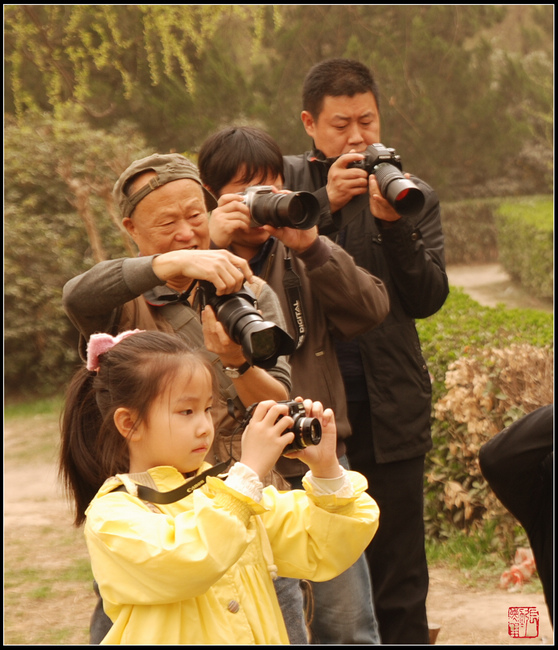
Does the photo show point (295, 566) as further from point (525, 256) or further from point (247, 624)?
Answer: point (525, 256)

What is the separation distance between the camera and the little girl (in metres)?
1.72

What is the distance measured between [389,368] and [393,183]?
665 millimetres

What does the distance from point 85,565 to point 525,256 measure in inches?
426

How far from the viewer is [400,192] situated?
8.59 feet

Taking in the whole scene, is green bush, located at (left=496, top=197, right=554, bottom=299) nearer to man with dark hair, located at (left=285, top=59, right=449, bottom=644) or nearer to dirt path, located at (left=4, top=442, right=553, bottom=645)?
dirt path, located at (left=4, top=442, right=553, bottom=645)

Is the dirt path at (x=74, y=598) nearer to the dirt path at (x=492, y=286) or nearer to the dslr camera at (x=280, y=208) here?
the dslr camera at (x=280, y=208)

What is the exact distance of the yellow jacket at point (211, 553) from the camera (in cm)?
170

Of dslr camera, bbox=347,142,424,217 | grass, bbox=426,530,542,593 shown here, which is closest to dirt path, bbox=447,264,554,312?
grass, bbox=426,530,542,593

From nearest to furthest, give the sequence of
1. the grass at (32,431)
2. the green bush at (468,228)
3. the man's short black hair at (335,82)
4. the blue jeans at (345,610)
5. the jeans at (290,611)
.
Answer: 1. the jeans at (290,611)
2. the blue jeans at (345,610)
3. the man's short black hair at (335,82)
4. the grass at (32,431)
5. the green bush at (468,228)

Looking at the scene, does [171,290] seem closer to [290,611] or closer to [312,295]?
[312,295]

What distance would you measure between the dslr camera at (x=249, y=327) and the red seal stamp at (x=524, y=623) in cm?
215

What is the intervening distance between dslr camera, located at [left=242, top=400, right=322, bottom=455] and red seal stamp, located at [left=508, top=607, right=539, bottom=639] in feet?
7.15

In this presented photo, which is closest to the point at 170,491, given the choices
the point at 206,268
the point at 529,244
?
the point at 206,268

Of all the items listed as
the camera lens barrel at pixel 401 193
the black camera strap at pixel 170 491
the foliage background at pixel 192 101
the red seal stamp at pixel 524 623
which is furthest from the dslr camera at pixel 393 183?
the foliage background at pixel 192 101
